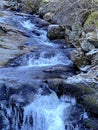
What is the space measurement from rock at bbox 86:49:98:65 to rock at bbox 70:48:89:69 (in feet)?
0.67

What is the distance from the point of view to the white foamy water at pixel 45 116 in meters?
8.94

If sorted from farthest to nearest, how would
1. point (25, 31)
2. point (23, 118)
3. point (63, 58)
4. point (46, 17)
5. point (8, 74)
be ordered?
point (46, 17), point (25, 31), point (63, 58), point (8, 74), point (23, 118)

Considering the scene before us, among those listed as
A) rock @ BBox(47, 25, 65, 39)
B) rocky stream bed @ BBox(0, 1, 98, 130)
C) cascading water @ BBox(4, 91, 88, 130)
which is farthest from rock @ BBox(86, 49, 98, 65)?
rock @ BBox(47, 25, 65, 39)

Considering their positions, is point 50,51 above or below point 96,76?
below

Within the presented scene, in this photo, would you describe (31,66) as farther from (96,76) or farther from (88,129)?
(88,129)

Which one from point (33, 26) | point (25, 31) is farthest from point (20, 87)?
point (33, 26)

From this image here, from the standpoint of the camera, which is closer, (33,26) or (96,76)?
(96,76)

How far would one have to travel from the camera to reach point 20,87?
9.56 m

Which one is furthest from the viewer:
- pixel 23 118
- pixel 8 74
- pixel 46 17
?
pixel 46 17

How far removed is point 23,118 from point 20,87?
0.96 metres

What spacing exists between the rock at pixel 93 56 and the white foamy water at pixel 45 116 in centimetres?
214

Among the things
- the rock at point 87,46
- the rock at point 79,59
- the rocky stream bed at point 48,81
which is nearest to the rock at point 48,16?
the rocky stream bed at point 48,81

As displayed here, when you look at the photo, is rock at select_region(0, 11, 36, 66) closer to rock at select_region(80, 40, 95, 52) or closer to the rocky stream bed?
the rocky stream bed

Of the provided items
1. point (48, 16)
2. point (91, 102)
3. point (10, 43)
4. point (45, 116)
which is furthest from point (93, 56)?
point (48, 16)
